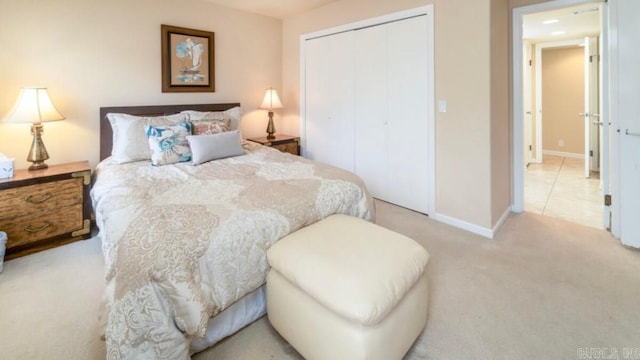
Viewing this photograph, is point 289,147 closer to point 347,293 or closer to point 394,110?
point 394,110

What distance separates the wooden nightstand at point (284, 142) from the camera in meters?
4.36

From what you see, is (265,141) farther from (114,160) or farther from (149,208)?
(149,208)

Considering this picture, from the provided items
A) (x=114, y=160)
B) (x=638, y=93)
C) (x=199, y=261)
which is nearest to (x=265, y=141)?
(x=114, y=160)

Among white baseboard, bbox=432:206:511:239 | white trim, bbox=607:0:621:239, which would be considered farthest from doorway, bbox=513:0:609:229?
white baseboard, bbox=432:206:511:239

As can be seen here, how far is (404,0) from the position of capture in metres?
3.35

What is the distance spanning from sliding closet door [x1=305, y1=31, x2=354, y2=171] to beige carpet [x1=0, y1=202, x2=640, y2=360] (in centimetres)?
174

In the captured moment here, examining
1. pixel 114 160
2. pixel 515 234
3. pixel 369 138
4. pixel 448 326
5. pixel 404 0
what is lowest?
pixel 448 326

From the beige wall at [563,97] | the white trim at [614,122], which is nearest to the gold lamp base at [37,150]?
the white trim at [614,122]

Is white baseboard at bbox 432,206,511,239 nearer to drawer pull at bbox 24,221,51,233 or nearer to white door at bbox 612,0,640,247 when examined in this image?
white door at bbox 612,0,640,247

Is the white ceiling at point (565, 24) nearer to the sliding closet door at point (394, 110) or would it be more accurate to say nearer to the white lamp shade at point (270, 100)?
the sliding closet door at point (394, 110)

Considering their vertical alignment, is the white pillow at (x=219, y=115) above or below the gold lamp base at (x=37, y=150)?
above

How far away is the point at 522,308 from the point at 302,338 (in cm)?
134

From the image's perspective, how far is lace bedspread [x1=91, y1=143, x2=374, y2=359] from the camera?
1.37 metres

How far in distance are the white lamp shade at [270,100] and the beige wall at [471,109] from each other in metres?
1.81
